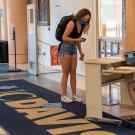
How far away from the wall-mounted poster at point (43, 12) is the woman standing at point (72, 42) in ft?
13.8

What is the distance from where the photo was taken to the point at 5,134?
4.04 m

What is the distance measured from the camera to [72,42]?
5254 millimetres

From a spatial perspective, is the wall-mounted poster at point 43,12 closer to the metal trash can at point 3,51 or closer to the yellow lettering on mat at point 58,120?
the metal trash can at point 3,51

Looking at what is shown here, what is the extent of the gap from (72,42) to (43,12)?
4.83m

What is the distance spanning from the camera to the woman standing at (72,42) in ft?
16.8

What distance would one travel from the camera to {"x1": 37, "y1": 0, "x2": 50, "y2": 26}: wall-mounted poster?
9617mm

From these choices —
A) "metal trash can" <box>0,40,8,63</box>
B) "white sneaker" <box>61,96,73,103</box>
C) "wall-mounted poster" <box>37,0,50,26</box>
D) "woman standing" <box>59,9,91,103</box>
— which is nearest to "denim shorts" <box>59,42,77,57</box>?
"woman standing" <box>59,9,91,103</box>

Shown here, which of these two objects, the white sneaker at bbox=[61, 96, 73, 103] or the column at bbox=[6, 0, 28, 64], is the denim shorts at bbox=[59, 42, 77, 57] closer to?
the white sneaker at bbox=[61, 96, 73, 103]

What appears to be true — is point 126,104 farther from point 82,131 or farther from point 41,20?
point 41,20

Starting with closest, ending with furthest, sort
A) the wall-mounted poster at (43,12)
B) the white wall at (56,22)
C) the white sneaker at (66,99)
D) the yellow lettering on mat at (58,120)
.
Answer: the yellow lettering on mat at (58,120) → the white sneaker at (66,99) → the white wall at (56,22) → the wall-mounted poster at (43,12)

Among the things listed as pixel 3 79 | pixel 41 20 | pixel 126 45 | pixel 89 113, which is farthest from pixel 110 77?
pixel 41 20

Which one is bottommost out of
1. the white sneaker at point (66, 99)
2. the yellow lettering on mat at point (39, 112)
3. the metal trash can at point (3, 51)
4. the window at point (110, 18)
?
the yellow lettering on mat at point (39, 112)

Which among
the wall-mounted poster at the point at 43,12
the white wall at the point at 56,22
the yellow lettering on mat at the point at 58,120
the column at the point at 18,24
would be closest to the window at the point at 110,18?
the white wall at the point at 56,22

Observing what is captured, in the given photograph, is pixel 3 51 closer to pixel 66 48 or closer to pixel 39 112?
A: pixel 66 48
